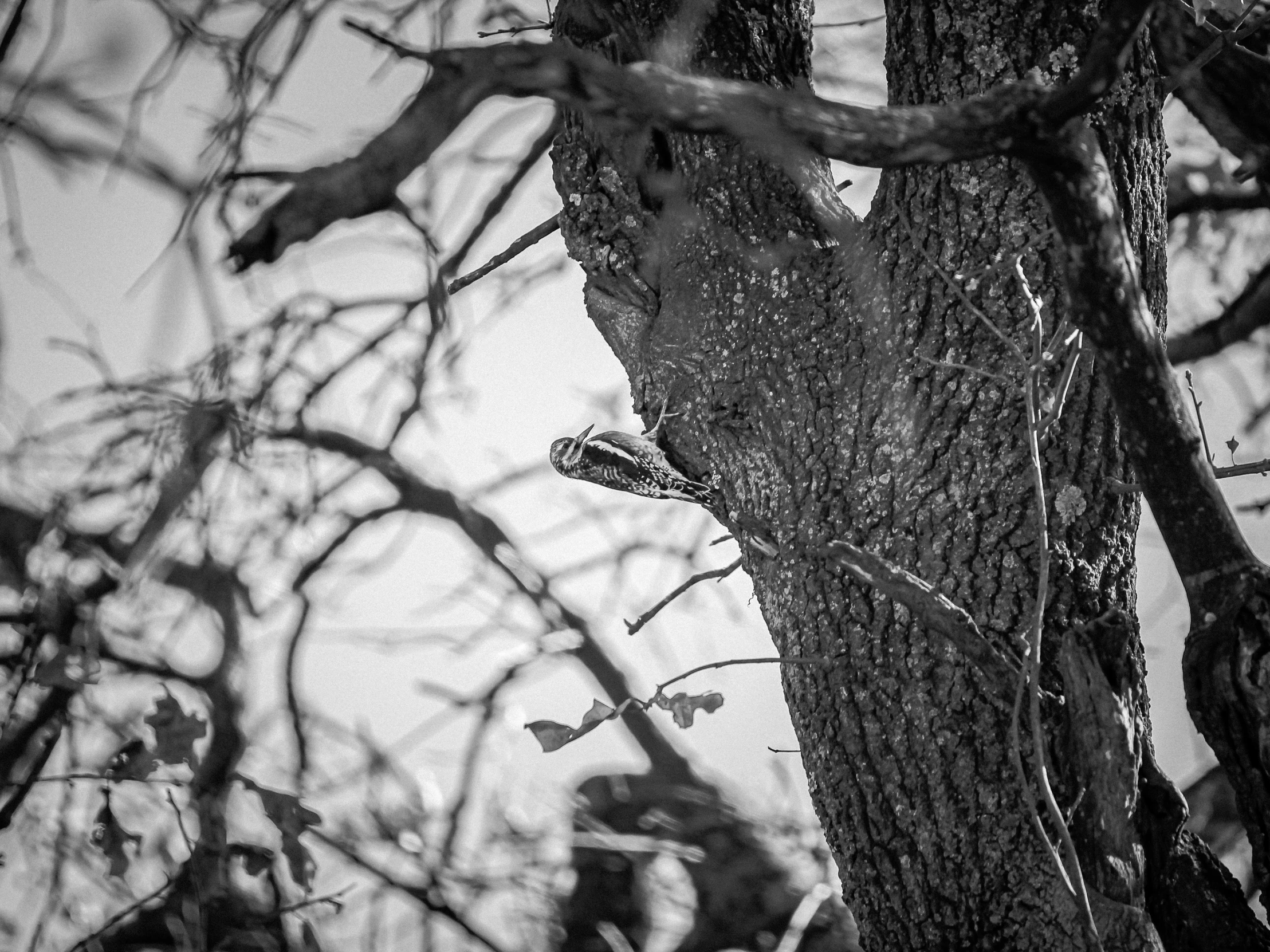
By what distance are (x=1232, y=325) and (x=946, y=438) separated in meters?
2.04

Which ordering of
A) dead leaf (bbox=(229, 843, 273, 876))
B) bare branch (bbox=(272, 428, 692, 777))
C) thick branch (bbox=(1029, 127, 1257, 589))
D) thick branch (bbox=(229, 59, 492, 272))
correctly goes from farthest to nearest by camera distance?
1. bare branch (bbox=(272, 428, 692, 777))
2. dead leaf (bbox=(229, 843, 273, 876))
3. thick branch (bbox=(1029, 127, 1257, 589))
4. thick branch (bbox=(229, 59, 492, 272))

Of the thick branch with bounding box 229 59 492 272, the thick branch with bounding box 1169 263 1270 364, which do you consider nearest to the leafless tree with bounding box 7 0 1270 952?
the thick branch with bounding box 229 59 492 272

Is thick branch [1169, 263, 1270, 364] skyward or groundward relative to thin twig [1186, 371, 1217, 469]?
skyward

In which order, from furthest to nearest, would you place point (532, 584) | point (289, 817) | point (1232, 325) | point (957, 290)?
point (532, 584), point (1232, 325), point (289, 817), point (957, 290)

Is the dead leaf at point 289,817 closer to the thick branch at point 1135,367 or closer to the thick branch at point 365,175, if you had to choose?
the thick branch at point 365,175

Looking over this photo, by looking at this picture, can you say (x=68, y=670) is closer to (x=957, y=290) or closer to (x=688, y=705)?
(x=688, y=705)

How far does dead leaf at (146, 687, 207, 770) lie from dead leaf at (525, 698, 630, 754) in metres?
0.71

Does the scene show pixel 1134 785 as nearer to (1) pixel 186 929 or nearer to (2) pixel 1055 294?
(2) pixel 1055 294

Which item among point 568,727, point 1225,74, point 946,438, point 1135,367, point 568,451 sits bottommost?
point 568,727

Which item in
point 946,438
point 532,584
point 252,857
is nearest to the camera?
point 946,438

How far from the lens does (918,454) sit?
130cm

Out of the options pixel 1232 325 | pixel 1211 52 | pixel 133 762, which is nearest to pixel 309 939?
pixel 133 762

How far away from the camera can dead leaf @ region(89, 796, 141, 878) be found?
170 cm

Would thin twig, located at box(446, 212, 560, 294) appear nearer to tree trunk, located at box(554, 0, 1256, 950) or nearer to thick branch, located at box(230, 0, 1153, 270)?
tree trunk, located at box(554, 0, 1256, 950)
